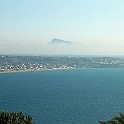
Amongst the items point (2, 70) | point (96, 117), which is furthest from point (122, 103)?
point (2, 70)

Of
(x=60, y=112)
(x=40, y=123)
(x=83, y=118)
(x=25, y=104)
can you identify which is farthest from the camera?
(x=25, y=104)

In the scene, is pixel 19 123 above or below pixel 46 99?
above

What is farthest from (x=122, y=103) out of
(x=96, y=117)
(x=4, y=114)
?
(x=4, y=114)

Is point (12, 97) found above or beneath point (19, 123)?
beneath

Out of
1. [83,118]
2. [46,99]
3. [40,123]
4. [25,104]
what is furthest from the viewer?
[46,99]

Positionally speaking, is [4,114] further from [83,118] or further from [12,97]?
[12,97]

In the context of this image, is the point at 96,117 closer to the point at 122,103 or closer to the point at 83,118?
the point at 83,118

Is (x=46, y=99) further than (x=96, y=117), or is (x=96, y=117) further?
(x=46, y=99)

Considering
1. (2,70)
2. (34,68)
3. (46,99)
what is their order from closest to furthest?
1. (46,99)
2. (2,70)
3. (34,68)

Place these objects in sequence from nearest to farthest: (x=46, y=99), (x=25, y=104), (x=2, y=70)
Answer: (x=25, y=104)
(x=46, y=99)
(x=2, y=70)
